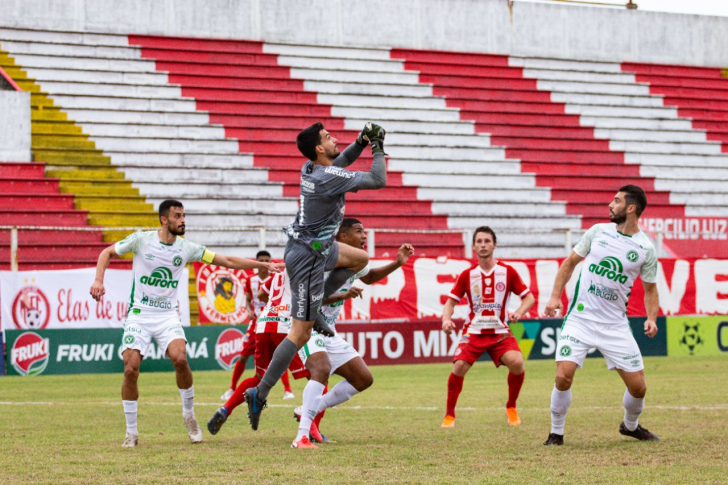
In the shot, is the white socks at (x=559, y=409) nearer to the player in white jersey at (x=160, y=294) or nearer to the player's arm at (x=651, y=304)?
the player's arm at (x=651, y=304)

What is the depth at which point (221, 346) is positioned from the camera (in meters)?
19.1

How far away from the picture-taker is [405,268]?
20578mm

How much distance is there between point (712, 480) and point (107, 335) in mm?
13690

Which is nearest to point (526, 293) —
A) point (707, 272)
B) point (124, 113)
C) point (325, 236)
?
point (325, 236)

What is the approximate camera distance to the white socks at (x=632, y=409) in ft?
28.8

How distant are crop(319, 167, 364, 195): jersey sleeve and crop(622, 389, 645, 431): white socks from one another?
124 inches

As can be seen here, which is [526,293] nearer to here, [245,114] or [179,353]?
[179,353]

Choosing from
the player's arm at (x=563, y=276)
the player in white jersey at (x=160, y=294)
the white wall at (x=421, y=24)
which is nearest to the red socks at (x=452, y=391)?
the player's arm at (x=563, y=276)

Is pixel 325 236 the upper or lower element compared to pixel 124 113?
lower

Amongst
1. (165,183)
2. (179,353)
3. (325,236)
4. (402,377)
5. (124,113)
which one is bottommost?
(402,377)

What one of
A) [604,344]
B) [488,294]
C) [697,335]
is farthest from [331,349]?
[697,335]

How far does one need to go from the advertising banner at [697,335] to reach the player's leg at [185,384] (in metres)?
15.0

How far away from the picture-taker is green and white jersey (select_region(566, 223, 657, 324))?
8.66 metres

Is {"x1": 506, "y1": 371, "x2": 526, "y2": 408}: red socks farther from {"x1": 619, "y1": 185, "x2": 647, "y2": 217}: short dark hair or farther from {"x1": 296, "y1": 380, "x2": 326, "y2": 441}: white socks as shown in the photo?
{"x1": 619, "y1": 185, "x2": 647, "y2": 217}: short dark hair
